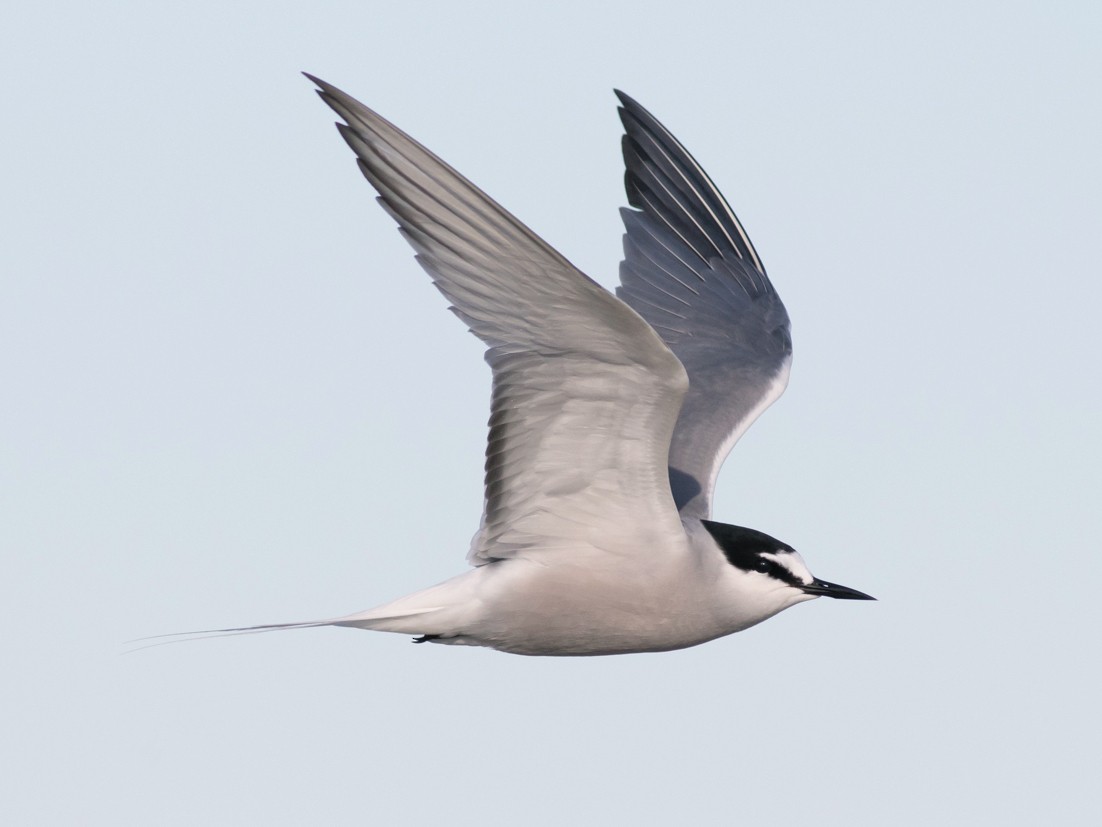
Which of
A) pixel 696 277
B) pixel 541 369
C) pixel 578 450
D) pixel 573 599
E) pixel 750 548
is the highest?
pixel 696 277

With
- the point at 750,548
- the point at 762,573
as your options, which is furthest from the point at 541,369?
the point at 762,573

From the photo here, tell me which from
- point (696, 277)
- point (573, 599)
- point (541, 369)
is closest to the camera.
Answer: point (541, 369)

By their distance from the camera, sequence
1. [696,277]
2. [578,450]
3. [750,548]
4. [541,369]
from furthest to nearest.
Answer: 1. [696,277]
2. [750,548]
3. [578,450]
4. [541,369]

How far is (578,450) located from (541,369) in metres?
0.63

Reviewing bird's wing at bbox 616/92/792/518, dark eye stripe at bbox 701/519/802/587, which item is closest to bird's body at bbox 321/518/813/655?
dark eye stripe at bbox 701/519/802/587

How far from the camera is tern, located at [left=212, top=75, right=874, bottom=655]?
614 centimetres

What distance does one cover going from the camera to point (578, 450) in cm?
720

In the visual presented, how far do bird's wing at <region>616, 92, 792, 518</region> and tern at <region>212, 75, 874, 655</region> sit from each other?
1.1 inches

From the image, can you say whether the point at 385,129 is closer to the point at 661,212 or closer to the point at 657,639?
the point at 657,639

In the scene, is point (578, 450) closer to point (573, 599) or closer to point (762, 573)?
point (573, 599)

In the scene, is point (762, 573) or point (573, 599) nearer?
point (573, 599)

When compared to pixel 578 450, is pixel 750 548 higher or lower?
lower

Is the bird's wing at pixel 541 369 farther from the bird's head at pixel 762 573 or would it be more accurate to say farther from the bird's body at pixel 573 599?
the bird's head at pixel 762 573

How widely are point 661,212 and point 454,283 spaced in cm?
465
